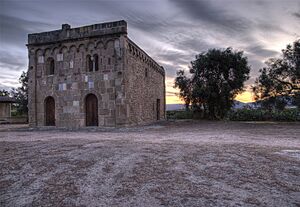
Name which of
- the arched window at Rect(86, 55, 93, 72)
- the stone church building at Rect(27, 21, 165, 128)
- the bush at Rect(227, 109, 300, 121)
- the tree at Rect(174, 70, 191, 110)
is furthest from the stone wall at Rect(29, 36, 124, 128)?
the bush at Rect(227, 109, 300, 121)

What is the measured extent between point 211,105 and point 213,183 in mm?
19535

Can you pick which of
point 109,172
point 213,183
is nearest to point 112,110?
point 109,172

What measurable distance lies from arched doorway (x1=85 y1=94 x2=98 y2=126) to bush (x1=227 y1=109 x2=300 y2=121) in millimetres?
13290

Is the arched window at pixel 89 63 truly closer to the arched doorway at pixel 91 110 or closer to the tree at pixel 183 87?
the arched doorway at pixel 91 110

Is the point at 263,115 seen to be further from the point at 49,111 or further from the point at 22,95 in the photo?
the point at 22,95

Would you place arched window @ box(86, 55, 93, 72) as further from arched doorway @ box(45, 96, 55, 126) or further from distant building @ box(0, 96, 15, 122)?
distant building @ box(0, 96, 15, 122)

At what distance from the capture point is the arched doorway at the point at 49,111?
17703 millimetres

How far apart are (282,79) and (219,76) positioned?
212 inches

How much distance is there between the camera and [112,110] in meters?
15.8

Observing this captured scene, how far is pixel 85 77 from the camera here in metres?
16.5

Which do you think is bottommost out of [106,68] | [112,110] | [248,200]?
[248,200]

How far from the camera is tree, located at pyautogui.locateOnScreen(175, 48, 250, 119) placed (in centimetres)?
2197

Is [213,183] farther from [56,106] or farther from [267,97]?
[267,97]

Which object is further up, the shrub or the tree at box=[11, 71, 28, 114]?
the tree at box=[11, 71, 28, 114]
